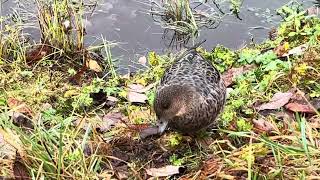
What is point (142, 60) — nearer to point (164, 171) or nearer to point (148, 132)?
point (148, 132)

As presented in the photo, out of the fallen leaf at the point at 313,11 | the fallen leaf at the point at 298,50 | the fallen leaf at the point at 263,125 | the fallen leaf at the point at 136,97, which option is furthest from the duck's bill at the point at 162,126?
the fallen leaf at the point at 313,11

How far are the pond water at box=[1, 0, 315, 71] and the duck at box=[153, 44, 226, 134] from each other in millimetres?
1662

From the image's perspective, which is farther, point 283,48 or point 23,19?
point 23,19

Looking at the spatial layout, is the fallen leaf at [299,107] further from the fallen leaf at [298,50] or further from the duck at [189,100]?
the fallen leaf at [298,50]

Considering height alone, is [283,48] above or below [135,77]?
above

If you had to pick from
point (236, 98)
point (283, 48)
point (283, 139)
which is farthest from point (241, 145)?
point (283, 48)

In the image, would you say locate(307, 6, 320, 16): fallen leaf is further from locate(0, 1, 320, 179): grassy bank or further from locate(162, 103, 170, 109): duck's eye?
locate(162, 103, 170, 109): duck's eye

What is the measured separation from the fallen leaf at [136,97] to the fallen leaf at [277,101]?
0.99m

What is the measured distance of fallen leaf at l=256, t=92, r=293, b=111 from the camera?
470 cm

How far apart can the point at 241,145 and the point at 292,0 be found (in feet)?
9.91

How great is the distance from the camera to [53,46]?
6062 mm

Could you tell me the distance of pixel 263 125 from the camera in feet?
14.3

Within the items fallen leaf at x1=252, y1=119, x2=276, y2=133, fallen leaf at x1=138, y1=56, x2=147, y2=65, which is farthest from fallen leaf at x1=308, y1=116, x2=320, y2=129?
fallen leaf at x1=138, y1=56, x2=147, y2=65

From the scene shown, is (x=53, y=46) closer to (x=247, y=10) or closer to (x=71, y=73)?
(x=71, y=73)
